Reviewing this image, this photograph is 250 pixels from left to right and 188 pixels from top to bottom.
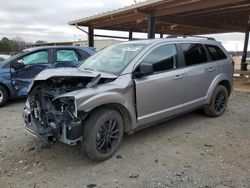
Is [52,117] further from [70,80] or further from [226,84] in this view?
[226,84]

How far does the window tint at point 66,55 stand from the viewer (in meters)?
8.41

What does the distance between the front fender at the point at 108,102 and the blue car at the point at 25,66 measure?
14.4 ft

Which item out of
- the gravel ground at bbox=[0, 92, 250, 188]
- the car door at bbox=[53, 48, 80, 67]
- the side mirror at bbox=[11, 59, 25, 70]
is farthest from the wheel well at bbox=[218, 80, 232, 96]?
the side mirror at bbox=[11, 59, 25, 70]

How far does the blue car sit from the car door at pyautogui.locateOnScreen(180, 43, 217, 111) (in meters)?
4.18

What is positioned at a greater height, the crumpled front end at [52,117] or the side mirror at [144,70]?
the side mirror at [144,70]

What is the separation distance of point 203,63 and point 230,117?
1.49m

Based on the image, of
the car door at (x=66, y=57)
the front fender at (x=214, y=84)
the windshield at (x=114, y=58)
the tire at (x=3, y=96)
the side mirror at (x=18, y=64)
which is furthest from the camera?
the car door at (x=66, y=57)

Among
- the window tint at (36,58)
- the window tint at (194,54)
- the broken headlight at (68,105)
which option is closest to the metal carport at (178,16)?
the window tint at (194,54)

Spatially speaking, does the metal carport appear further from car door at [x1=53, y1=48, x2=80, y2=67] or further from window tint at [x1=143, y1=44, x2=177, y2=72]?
window tint at [x1=143, y1=44, x2=177, y2=72]

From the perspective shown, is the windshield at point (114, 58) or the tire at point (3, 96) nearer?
the windshield at point (114, 58)

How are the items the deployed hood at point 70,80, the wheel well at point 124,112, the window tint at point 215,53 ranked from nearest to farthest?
1. the deployed hood at point 70,80
2. the wheel well at point 124,112
3. the window tint at point 215,53

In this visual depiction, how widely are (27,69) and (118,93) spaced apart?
4.58 m

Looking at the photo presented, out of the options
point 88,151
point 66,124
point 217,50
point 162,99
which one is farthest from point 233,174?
point 217,50

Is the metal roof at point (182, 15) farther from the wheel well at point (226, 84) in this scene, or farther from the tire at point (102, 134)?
the tire at point (102, 134)
